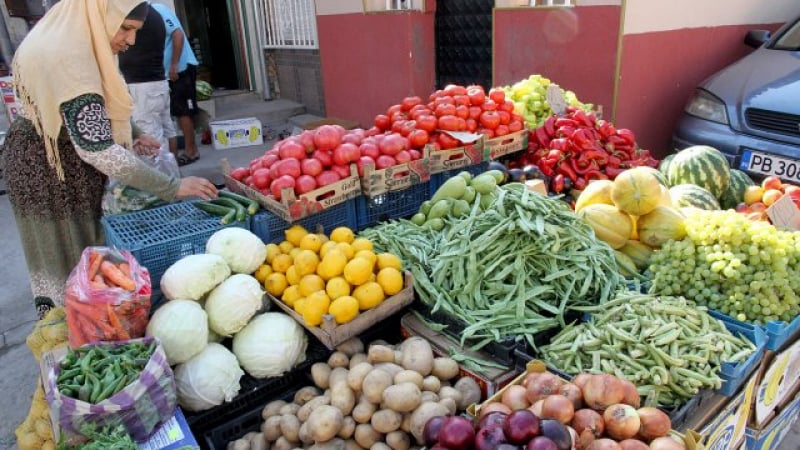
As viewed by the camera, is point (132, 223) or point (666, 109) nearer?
point (132, 223)

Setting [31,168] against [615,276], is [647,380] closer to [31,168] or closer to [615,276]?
[615,276]

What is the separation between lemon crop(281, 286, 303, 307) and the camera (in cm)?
264

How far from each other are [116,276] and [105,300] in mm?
151

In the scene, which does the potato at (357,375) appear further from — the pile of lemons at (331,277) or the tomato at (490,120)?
the tomato at (490,120)

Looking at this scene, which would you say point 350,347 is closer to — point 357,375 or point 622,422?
point 357,375

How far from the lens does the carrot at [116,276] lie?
2.30m

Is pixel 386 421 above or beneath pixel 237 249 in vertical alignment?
beneath

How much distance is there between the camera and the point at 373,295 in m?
2.55

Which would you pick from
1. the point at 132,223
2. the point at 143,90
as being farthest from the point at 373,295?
the point at 143,90

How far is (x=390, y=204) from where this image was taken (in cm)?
367

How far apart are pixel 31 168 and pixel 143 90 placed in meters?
3.67

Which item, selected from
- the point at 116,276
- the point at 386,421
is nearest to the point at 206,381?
the point at 116,276

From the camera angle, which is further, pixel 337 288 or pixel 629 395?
pixel 337 288

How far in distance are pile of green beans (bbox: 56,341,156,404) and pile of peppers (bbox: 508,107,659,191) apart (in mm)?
3091
